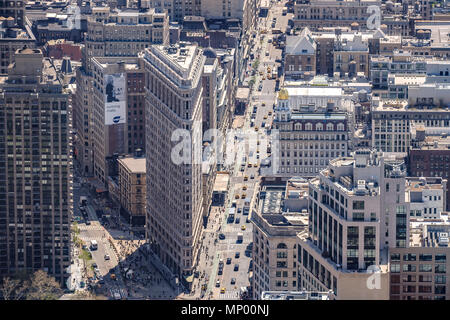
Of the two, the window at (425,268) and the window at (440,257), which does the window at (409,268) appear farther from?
the window at (440,257)

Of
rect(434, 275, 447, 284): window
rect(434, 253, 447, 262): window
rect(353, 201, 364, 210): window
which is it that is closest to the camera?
rect(353, 201, 364, 210): window

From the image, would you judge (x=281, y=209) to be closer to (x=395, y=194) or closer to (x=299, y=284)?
(x=299, y=284)

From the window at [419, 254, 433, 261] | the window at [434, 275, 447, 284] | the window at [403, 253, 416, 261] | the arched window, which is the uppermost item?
the window at [403, 253, 416, 261]

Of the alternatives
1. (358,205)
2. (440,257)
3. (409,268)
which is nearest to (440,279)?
(440,257)

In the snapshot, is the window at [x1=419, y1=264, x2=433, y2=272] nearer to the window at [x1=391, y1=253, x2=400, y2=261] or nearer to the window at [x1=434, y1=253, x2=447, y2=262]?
the window at [x1=434, y1=253, x2=447, y2=262]

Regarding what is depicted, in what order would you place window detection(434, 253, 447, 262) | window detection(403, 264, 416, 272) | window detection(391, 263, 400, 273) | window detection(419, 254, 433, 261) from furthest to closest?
window detection(434, 253, 447, 262)
window detection(419, 254, 433, 261)
window detection(403, 264, 416, 272)
window detection(391, 263, 400, 273)

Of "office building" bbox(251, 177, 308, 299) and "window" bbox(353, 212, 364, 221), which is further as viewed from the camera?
"office building" bbox(251, 177, 308, 299)

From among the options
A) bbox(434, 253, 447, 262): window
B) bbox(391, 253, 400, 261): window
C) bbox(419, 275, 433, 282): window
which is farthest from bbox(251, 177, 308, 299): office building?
bbox(391, 253, 400, 261): window

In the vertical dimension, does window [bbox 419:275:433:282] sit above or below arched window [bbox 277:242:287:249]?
above
